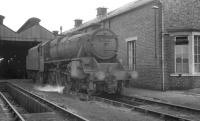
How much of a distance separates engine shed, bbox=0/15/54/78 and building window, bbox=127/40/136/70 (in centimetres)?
1483

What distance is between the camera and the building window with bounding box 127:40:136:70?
1925cm

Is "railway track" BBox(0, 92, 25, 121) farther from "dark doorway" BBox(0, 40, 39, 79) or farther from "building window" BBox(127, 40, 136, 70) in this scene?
"dark doorway" BBox(0, 40, 39, 79)

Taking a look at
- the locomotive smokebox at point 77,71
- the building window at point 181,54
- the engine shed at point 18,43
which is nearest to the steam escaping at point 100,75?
the locomotive smokebox at point 77,71

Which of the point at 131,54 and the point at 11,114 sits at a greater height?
the point at 131,54

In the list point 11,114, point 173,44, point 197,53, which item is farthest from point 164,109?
point 197,53

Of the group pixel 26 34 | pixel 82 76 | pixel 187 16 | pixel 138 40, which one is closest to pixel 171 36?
Answer: pixel 187 16

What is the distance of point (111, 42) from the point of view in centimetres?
1488

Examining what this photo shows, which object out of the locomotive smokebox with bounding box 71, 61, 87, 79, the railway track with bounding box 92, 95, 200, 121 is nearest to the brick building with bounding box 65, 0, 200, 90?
the locomotive smokebox with bounding box 71, 61, 87, 79

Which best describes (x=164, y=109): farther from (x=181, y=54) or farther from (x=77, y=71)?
Result: (x=181, y=54)

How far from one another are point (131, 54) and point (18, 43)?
1965 cm

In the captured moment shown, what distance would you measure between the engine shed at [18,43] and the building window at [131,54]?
14.8m

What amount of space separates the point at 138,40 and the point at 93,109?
870 cm

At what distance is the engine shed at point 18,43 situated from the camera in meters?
31.2

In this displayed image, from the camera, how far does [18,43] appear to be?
3547cm
